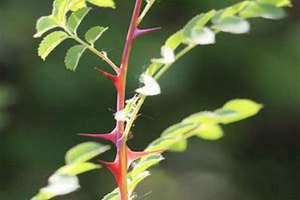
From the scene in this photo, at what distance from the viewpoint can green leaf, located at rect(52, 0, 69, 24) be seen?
0.43 meters

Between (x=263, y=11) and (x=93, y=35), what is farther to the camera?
(x=93, y=35)

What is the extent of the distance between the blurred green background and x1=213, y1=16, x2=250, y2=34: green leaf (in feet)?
5.98

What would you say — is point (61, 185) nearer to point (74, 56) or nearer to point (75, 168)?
point (75, 168)

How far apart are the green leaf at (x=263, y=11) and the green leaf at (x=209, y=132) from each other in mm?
55

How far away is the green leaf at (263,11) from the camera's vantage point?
13.3 inches

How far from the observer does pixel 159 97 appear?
8.23ft

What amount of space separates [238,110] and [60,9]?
0.46 feet

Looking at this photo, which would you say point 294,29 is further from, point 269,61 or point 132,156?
point 132,156

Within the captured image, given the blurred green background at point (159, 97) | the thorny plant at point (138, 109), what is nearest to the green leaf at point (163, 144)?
the thorny plant at point (138, 109)

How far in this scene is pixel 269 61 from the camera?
248cm

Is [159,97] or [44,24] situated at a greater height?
[44,24]

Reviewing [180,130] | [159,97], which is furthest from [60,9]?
[159,97]

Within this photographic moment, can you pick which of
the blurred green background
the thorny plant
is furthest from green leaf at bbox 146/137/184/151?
the blurred green background

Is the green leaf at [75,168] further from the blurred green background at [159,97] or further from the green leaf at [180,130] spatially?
the blurred green background at [159,97]
